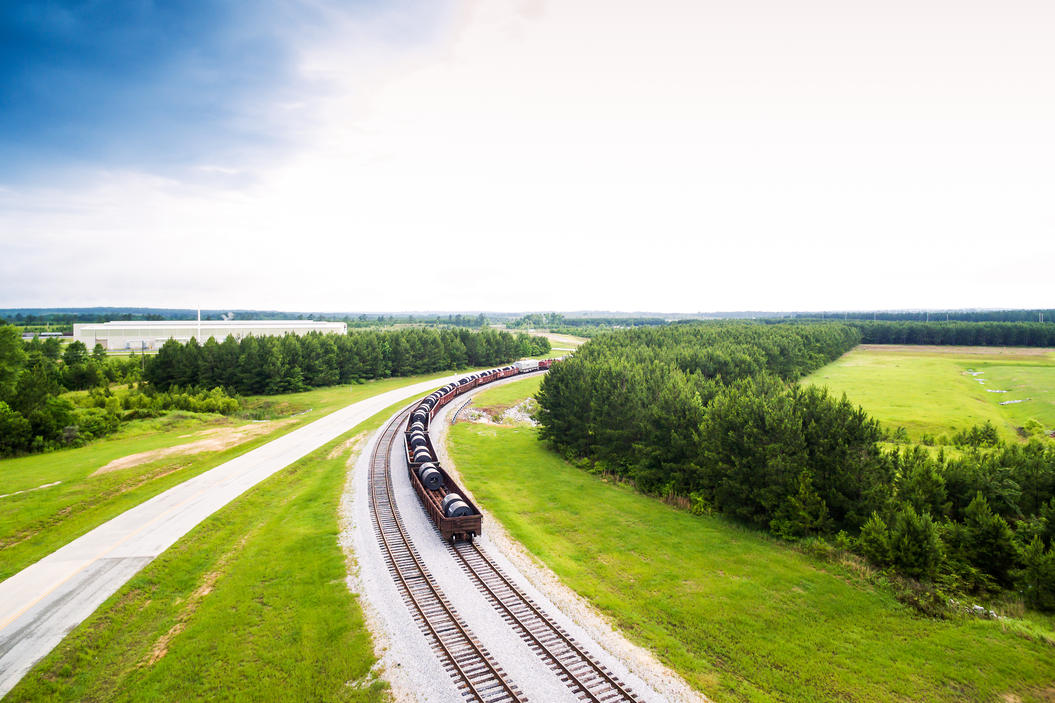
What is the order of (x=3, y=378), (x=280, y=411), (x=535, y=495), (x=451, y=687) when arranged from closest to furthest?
(x=451, y=687) → (x=535, y=495) → (x=3, y=378) → (x=280, y=411)

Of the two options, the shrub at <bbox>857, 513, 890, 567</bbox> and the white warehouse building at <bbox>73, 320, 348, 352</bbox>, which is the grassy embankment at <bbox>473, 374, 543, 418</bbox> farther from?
the white warehouse building at <bbox>73, 320, 348, 352</bbox>

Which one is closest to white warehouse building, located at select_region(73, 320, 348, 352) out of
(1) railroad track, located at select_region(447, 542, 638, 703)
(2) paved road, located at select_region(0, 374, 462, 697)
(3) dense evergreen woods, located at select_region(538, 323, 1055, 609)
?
(2) paved road, located at select_region(0, 374, 462, 697)

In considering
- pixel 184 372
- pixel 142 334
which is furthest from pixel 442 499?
pixel 142 334

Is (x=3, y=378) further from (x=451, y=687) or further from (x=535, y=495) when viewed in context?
(x=451, y=687)

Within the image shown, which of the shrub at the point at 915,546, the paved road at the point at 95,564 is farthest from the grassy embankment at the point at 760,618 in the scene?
the paved road at the point at 95,564

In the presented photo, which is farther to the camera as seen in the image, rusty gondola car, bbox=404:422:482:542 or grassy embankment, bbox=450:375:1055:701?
rusty gondola car, bbox=404:422:482:542

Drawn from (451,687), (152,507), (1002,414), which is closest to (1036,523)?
(451,687)

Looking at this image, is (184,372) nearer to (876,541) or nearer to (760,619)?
(760,619)
